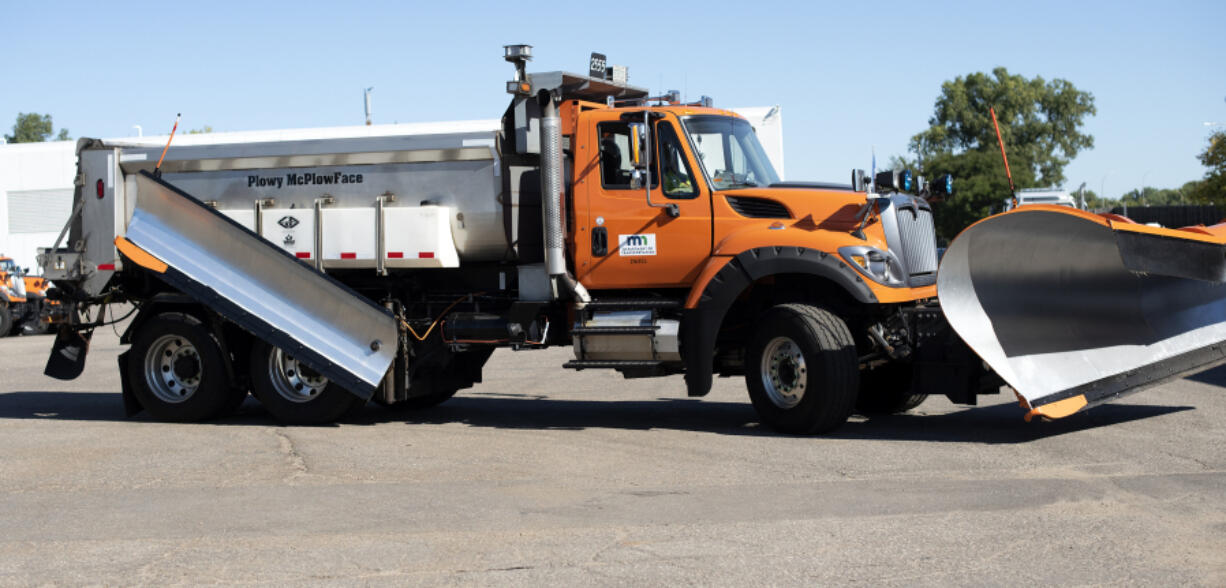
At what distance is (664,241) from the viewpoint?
11031 mm

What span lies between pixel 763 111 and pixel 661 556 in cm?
3233

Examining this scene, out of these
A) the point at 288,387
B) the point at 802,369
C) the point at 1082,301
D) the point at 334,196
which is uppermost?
the point at 334,196

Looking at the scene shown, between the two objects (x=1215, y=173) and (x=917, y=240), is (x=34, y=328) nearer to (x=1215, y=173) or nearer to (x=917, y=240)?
(x=917, y=240)

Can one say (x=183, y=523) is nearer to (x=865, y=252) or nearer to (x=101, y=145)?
(x=865, y=252)

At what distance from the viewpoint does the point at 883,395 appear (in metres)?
11.7

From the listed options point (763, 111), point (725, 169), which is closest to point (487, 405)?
point (725, 169)

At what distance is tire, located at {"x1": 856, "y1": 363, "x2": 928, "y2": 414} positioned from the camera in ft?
38.1

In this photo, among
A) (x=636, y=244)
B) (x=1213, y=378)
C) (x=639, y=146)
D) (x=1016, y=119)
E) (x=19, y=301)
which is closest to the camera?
(x=639, y=146)

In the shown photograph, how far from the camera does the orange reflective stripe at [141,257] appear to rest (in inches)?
472

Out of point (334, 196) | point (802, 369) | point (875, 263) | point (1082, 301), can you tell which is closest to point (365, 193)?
point (334, 196)

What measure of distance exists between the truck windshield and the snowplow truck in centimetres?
2

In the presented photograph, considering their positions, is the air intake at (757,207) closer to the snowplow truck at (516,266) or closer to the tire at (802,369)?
the snowplow truck at (516,266)

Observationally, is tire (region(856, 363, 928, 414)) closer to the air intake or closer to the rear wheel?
the air intake

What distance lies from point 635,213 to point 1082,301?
384cm
